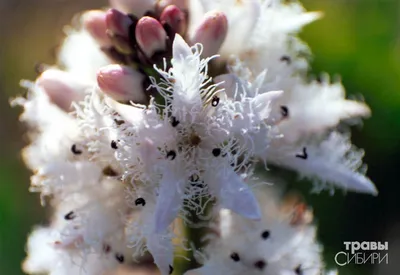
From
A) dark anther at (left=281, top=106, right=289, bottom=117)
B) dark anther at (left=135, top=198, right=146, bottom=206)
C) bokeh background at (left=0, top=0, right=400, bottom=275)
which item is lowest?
dark anther at (left=135, top=198, right=146, bottom=206)

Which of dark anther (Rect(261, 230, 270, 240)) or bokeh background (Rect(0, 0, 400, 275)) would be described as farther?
bokeh background (Rect(0, 0, 400, 275))

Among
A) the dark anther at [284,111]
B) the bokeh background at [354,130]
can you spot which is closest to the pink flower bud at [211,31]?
the dark anther at [284,111]

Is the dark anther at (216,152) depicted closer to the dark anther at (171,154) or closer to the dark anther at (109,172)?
the dark anther at (171,154)

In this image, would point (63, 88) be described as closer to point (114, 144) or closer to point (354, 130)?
point (114, 144)

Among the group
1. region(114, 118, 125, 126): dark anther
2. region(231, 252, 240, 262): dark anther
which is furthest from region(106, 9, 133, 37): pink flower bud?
region(231, 252, 240, 262): dark anther

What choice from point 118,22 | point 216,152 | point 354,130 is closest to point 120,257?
point 216,152

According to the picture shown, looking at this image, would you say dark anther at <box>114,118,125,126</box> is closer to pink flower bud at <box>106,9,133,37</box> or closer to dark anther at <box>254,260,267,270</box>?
pink flower bud at <box>106,9,133,37</box>
